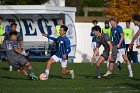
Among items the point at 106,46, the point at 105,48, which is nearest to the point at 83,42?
the point at 105,48

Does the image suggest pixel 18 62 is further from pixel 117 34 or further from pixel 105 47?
pixel 117 34

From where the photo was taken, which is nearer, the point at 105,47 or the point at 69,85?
the point at 69,85

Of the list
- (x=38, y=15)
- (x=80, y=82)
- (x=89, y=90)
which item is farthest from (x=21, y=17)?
(x=89, y=90)

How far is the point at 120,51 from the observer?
2075cm

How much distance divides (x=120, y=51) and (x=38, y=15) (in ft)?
45.8

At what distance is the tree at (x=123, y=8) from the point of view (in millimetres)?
44631

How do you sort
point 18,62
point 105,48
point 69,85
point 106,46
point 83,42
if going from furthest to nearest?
point 83,42 < point 105,48 < point 106,46 < point 18,62 < point 69,85

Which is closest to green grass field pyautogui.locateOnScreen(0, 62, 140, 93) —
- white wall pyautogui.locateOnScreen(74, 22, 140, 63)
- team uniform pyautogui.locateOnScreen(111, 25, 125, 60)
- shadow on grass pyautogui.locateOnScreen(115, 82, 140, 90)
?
shadow on grass pyautogui.locateOnScreen(115, 82, 140, 90)

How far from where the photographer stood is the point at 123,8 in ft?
148

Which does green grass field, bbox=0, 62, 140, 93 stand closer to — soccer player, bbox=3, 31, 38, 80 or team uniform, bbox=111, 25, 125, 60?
soccer player, bbox=3, 31, 38, 80

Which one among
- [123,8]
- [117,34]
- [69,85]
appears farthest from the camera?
[123,8]

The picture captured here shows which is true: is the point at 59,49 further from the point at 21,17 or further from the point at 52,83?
the point at 21,17

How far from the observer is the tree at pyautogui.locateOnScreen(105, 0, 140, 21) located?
146 feet

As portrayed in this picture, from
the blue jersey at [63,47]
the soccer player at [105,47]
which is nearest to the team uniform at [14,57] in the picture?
the blue jersey at [63,47]
